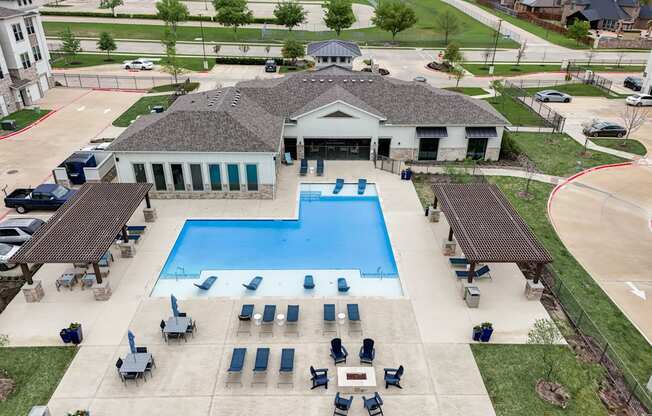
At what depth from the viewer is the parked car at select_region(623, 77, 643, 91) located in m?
65.3

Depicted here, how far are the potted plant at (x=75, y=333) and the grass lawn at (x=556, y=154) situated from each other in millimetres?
36913

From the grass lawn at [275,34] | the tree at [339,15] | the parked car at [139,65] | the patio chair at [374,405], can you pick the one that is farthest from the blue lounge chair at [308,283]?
the grass lawn at [275,34]

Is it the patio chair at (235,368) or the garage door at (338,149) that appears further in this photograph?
the garage door at (338,149)

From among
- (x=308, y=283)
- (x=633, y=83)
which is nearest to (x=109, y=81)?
(x=308, y=283)

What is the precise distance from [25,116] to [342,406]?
163ft

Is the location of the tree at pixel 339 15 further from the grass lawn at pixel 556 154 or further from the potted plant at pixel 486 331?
the potted plant at pixel 486 331

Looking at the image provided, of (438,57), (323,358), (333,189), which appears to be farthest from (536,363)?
(438,57)

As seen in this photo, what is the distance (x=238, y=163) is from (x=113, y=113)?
26647 millimetres

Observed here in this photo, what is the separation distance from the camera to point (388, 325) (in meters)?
24.0

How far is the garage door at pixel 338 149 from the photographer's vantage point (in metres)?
41.8

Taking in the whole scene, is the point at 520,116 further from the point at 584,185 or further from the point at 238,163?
the point at 238,163

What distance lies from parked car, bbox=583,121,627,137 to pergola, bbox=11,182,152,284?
4388cm

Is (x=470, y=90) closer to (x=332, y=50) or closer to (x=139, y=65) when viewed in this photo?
(x=332, y=50)

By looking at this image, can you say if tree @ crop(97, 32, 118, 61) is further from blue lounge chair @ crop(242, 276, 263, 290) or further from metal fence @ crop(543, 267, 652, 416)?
metal fence @ crop(543, 267, 652, 416)
